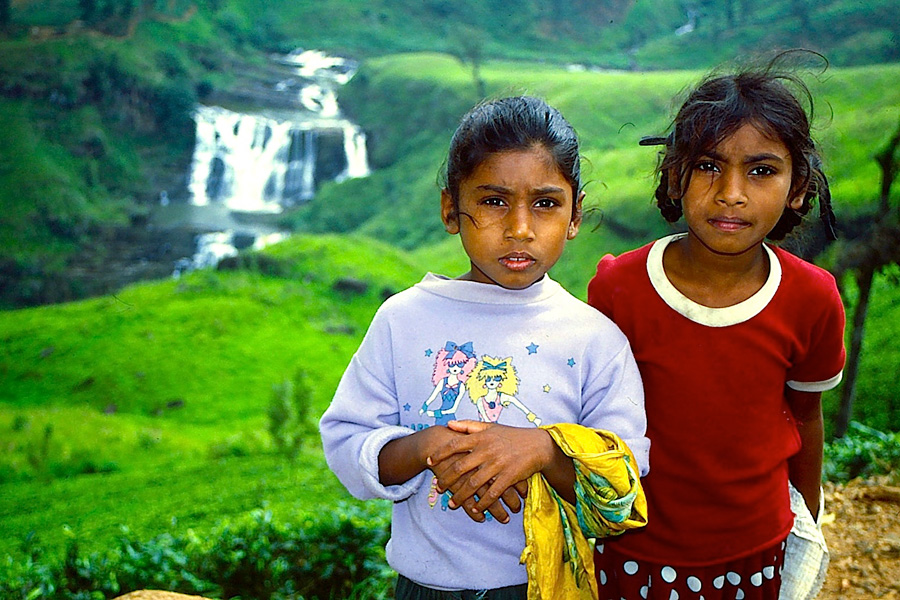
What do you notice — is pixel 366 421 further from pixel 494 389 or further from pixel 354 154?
pixel 354 154

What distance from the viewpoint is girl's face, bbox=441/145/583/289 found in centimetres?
139

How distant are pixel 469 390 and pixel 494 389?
0.15 feet

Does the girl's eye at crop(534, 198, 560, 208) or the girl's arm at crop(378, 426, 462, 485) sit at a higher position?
the girl's eye at crop(534, 198, 560, 208)

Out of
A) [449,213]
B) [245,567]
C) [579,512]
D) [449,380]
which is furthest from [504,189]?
[245,567]

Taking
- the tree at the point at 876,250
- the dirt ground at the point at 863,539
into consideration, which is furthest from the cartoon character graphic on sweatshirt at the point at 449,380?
the tree at the point at 876,250

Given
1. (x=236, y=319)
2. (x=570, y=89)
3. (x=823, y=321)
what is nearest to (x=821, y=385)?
A: (x=823, y=321)

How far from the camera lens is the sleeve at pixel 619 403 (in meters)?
1.35

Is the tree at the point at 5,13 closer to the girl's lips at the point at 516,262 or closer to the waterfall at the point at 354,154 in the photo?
the waterfall at the point at 354,154

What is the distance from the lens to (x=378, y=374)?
4.66 feet

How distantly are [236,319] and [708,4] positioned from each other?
1561 centimetres

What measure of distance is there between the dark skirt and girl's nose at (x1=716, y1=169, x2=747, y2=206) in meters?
0.81

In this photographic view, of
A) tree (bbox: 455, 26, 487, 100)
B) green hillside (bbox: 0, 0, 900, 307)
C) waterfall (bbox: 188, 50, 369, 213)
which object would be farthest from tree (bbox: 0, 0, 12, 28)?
tree (bbox: 455, 26, 487, 100)

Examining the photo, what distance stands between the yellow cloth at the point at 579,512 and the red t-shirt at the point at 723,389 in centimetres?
29

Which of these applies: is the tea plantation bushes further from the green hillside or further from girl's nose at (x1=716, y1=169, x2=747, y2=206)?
the green hillside
